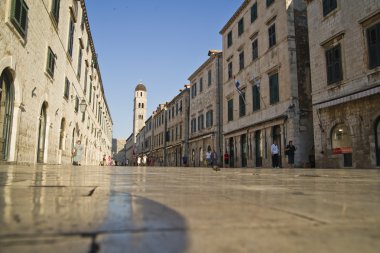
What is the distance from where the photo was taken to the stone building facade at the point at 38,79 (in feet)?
27.2

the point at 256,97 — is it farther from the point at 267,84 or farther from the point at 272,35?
the point at 272,35

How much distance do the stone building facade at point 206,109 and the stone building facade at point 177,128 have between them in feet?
7.44

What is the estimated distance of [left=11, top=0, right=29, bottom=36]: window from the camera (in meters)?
8.01

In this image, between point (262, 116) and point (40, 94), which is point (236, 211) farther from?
point (262, 116)

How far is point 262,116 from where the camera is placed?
2083 cm

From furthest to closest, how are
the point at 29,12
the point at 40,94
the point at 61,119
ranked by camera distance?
the point at 61,119
the point at 40,94
the point at 29,12

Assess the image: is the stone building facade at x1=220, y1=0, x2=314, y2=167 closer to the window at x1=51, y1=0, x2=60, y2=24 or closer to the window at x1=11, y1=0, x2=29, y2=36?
the window at x1=51, y1=0, x2=60, y2=24

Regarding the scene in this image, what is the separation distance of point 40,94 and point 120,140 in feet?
360

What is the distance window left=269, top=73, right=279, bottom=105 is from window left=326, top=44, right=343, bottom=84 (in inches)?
162

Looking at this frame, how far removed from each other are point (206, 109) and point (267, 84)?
39.3 feet

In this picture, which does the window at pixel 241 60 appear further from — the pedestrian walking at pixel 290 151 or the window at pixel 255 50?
the pedestrian walking at pixel 290 151

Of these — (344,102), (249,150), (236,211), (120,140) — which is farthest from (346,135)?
(120,140)

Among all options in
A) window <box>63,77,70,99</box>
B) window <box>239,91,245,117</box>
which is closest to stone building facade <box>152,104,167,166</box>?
window <box>239,91,245,117</box>

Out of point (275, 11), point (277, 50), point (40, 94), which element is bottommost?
point (40, 94)
